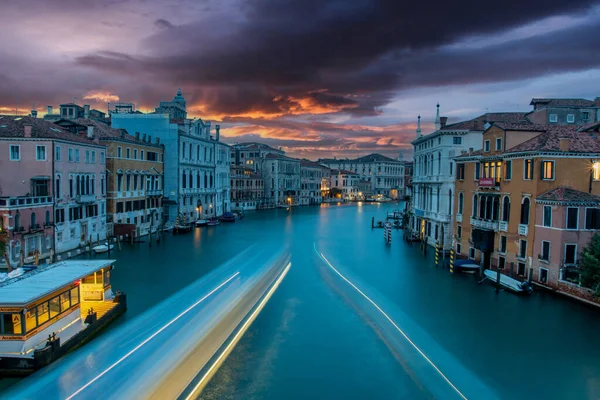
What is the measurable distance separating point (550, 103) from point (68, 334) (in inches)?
1160

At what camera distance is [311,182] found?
7900 cm

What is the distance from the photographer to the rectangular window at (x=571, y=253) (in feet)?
49.5

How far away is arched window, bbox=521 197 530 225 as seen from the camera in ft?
55.1

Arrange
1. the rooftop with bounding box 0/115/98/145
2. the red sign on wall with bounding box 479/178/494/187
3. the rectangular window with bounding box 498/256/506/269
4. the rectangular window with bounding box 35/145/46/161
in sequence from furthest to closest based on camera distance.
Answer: the rectangular window with bounding box 35/145/46/161, the rooftop with bounding box 0/115/98/145, the red sign on wall with bounding box 479/178/494/187, the rectangular window with bounding box 498/256/506/269

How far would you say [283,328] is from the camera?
475 inches

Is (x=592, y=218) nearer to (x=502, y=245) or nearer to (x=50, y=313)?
(x=502, y=245)

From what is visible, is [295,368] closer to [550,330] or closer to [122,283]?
[550,330]

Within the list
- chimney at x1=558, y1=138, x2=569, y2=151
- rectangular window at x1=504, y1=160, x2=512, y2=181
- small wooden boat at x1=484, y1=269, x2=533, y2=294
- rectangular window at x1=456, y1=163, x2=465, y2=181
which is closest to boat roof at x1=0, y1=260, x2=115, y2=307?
small wooden boat at x1=484, y1=269, x2=533, y2=294

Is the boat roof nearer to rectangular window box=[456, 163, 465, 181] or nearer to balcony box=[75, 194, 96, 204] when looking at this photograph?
balcony box=[75, 194, 96, 204]

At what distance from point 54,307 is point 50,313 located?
0.62 ft

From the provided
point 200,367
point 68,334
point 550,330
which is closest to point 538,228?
point 550,330

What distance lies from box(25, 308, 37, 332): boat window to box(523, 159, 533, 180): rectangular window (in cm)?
1607

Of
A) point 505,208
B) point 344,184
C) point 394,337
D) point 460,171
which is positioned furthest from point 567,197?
point 344,184

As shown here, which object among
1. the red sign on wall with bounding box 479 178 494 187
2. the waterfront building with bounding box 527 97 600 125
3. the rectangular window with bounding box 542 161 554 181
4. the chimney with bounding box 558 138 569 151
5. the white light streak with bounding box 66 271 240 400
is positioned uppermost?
the waterfront building with bounding box 527 97 600 125
